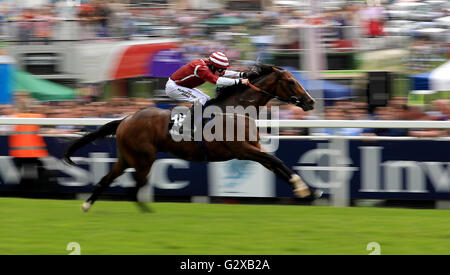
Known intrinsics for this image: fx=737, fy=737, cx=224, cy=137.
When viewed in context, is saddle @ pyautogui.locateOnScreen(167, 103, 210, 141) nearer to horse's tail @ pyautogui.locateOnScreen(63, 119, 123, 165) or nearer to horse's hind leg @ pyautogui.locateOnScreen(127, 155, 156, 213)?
horse's hind leg @ pyautogui.locateOnScreen(127, 155, 156, 213)

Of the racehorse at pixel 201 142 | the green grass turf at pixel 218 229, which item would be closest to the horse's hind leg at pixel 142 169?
the racehorse at pixel 201 142

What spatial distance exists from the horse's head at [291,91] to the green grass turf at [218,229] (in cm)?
116

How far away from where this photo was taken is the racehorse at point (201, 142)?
24.6 ft

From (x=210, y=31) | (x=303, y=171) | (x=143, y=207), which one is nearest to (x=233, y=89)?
(x=303, y=171)

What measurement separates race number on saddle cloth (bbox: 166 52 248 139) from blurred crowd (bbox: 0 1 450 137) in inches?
80.4

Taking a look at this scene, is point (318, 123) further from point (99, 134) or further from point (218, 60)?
point (99, 134)

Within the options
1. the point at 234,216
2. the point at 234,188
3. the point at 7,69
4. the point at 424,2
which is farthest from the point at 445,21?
the point at 7,69

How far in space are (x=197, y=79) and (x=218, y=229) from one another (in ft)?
5.68

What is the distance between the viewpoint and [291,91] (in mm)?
7527

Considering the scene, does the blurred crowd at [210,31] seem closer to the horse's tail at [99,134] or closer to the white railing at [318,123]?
the white railing at [318,123]

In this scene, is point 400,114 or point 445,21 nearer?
point 400,114

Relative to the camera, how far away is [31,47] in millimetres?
12664

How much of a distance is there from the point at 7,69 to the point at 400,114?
590 centimetres
